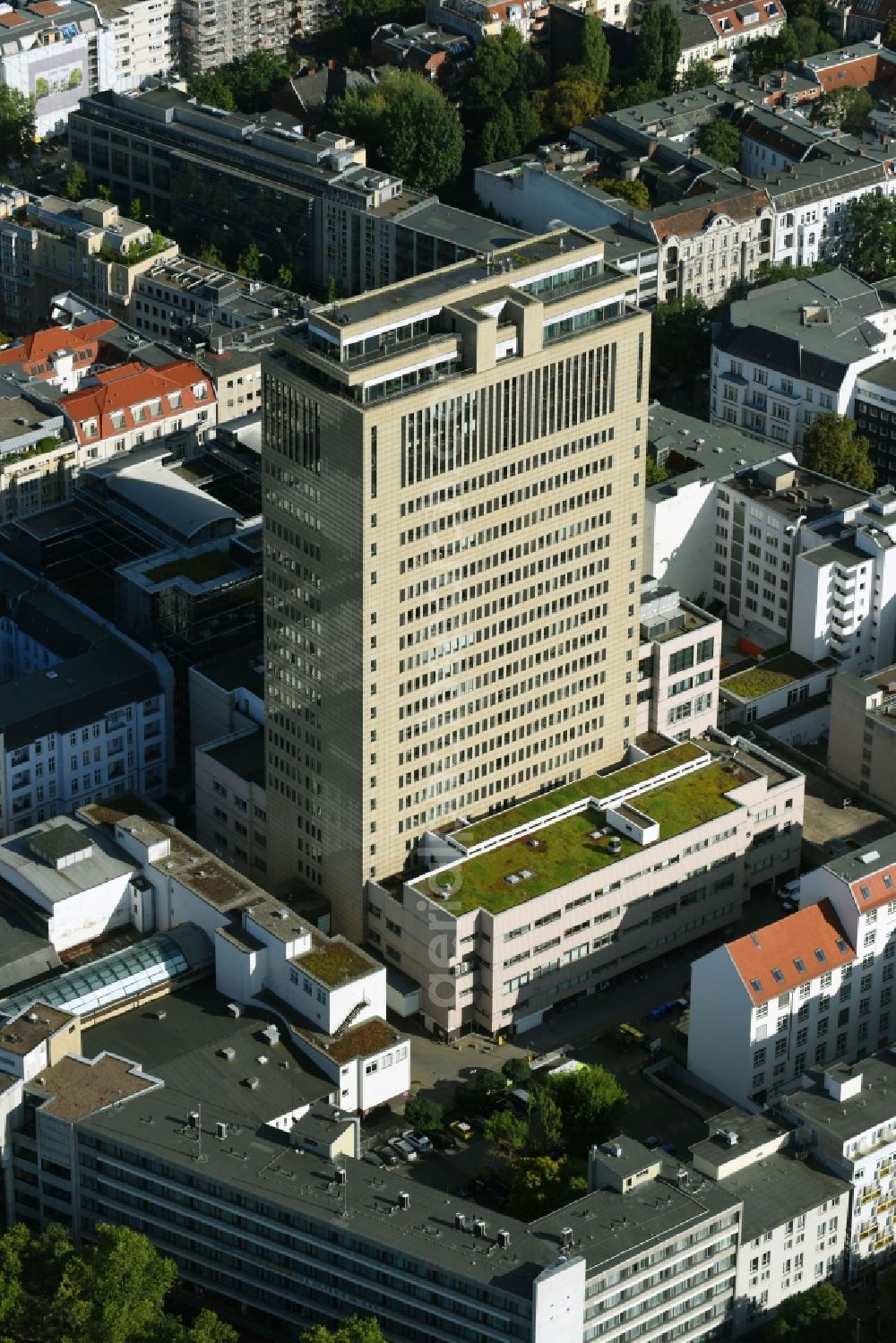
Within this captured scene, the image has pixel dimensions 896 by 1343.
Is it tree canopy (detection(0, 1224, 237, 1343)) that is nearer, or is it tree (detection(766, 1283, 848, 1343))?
tree canopy (detection(0, 1224, 237, 1343))

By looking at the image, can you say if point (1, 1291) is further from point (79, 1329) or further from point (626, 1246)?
point (626, 1246)

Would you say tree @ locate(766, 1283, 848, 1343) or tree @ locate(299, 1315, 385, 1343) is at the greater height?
tree @ locate(299, 1315, 385, 1343)

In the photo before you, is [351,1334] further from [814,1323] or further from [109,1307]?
[814,1323]


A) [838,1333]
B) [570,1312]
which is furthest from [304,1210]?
[838,1333]

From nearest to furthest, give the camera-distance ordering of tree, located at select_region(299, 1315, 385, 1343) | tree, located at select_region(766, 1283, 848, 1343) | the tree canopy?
1. tree, located at select_region(299, 1315, 385, 1343)
2. the tree canopy
3. tree, located at select_region(766, 1283, 848, 1343)

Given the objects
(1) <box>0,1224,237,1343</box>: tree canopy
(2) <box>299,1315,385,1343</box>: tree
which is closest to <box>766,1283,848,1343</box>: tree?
(2) <box>299,1315,385,1343</box>: tree

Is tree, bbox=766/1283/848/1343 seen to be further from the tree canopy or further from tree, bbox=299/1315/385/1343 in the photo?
the tree canopy

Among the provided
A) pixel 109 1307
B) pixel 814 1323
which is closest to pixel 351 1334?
pixel 109 1307

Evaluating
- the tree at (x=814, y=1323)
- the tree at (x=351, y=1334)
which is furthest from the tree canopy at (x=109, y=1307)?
the tree at (x=814, y=1323)
